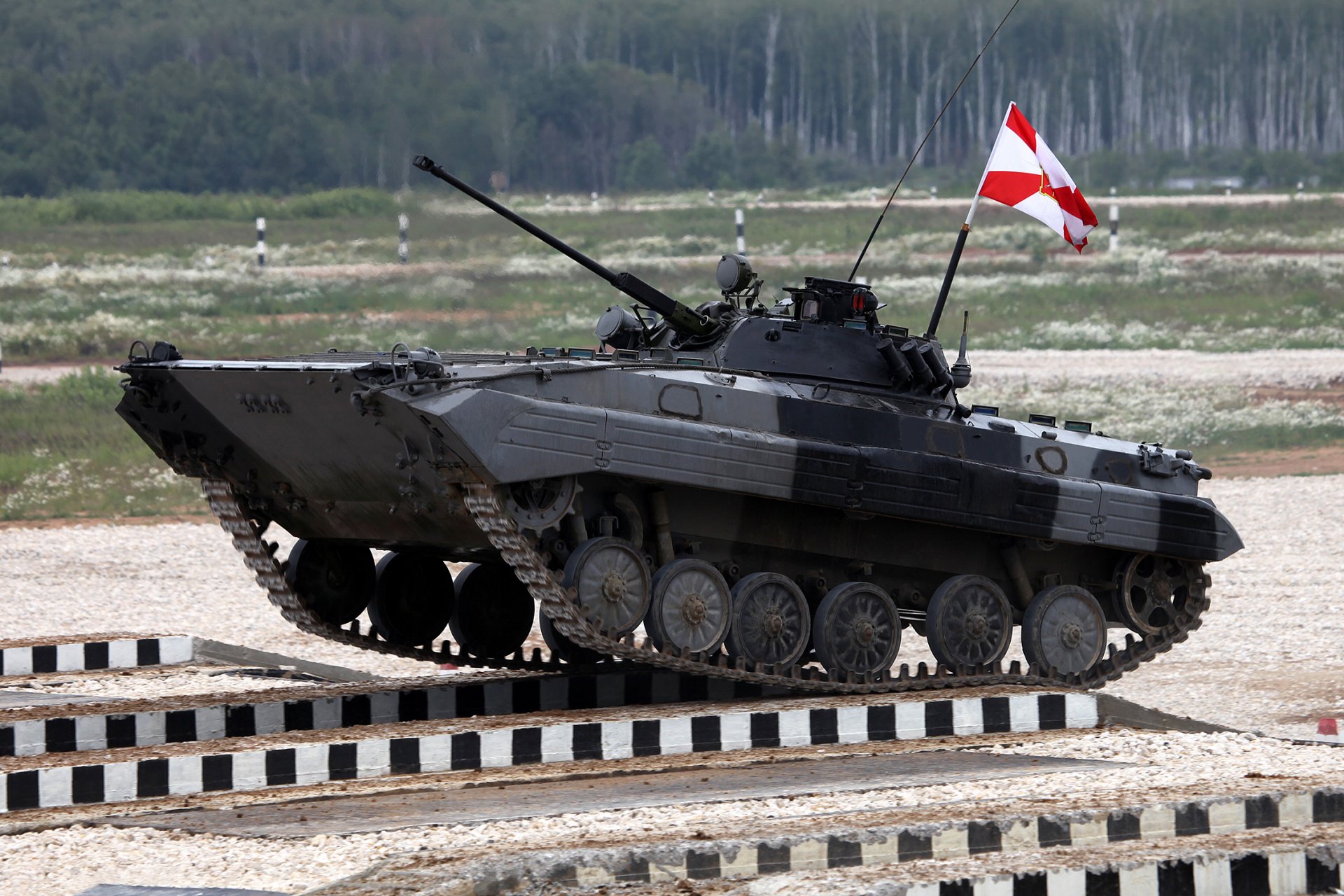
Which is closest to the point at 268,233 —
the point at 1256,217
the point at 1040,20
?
the point at 1256,217

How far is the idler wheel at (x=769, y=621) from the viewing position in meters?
14.3

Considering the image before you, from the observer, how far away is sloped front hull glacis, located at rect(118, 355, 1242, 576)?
13.0 meters

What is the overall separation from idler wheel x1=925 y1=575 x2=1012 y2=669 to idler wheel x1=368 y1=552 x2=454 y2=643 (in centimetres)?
364

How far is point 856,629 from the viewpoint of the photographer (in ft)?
48.5

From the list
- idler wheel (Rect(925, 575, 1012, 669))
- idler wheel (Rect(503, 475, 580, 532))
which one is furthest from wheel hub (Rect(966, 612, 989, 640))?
idler wheel (Rect(503, 475, 580, 532))

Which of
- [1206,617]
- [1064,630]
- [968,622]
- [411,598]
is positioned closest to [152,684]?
[411,598]

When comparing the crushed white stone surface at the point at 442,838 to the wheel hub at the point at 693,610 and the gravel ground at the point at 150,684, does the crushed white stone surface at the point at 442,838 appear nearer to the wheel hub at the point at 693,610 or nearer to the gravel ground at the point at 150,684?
the wheel hub at the point at 693,610

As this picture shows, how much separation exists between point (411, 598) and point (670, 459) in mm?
Answer: 3379

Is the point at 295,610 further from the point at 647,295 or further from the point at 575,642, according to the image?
the point at 647,295

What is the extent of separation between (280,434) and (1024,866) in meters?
6.91

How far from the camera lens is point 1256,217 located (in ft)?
163

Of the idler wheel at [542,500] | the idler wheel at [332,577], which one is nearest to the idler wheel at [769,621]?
the idler wheel at [542,500]

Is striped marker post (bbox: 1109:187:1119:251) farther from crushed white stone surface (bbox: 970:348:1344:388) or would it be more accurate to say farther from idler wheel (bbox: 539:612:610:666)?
idler wheel (bbox: 539:612:610:666)

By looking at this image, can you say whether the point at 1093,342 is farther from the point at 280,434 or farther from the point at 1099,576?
the point at 280,434
